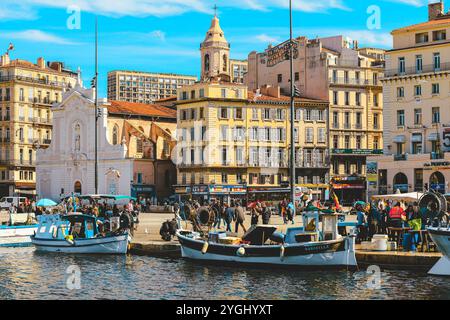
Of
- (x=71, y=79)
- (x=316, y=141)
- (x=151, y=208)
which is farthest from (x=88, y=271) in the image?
(x=71, y=79)

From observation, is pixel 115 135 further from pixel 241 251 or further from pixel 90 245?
pixel 241 251

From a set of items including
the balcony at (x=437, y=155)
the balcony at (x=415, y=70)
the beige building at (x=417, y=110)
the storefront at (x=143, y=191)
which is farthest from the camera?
the storefront at (x=143, y=191)

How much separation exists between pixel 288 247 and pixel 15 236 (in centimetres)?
1991

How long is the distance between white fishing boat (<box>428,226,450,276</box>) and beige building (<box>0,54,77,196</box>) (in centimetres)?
7733

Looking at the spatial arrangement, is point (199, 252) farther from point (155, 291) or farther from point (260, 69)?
point (260, 69)

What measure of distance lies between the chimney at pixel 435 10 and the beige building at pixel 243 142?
633 inches

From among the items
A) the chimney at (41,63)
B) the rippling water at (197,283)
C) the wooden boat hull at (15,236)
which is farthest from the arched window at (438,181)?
the chimney at (41,63)

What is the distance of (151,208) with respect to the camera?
77812 millimetres

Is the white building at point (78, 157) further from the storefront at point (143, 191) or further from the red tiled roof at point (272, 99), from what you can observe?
the red tiled roof at point (272, 99)

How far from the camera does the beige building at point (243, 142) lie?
86.6 metres

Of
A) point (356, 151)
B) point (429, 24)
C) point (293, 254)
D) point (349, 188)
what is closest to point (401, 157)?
point (429, 24)

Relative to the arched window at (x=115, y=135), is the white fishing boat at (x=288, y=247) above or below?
below

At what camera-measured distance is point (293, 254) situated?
33406 mm

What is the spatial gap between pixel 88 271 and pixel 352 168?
62.1 m
